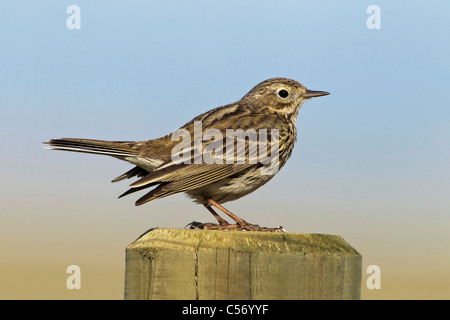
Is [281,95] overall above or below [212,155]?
above

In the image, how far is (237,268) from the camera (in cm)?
388

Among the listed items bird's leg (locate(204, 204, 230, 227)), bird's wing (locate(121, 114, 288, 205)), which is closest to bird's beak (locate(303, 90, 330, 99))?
bird's wing (locate(121, 114, 288, 205))

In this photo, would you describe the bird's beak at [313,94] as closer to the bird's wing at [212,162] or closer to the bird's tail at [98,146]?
the bird's wing at [212,162]

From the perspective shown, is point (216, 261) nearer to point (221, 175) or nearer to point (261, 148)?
point (221, 175)

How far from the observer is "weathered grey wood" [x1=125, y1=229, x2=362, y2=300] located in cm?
388

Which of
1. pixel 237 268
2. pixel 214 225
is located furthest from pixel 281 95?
pixel 237 268

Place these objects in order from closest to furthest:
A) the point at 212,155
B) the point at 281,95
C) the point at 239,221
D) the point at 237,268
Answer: the point at 237,268 < the point at 239,221 < the point at 212,155 < the point at 281,95

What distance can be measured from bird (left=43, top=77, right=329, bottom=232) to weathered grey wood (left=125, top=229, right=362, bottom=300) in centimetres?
227

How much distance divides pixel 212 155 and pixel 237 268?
3.44m

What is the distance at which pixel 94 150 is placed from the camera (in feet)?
23.9

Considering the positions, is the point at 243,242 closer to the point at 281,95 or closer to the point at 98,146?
the point at 98,146

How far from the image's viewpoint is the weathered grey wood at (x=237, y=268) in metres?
3.88

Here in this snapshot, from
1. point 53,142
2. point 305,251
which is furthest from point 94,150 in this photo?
point 305,251

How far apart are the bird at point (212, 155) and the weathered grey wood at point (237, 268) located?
89.6 inches
